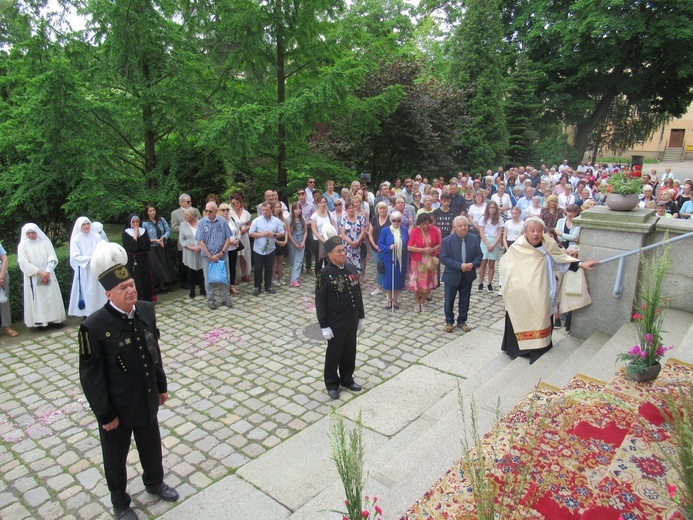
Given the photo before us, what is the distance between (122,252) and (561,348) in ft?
17.2

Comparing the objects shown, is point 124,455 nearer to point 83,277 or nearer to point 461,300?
point 83,277

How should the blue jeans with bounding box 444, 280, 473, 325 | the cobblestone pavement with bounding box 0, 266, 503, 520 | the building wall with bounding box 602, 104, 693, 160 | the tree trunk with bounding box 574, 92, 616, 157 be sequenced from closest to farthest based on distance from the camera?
the cobblestone pavement with bounding box 0, 266, 503, 520 < the blue jeans with bounding box 444, 280, 473, 325 < the tree trunk with bounding box 574, 92, 616, 157 < the building wall with bounding box 602, 104, 693, 160

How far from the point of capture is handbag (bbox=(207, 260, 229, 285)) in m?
8.90

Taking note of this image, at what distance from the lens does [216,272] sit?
891 centimetres

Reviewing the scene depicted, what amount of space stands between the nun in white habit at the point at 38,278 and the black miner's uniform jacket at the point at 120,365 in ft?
16.4

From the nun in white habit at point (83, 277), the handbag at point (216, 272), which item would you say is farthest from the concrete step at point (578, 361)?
the nun in white habit at point (83, 277)

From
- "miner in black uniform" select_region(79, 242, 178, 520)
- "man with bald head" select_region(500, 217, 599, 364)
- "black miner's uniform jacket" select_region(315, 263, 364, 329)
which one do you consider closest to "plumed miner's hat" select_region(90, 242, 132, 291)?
"miner in black uniform" select_region(79, 242, 178, 520)

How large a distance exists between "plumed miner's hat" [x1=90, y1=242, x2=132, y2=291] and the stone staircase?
1962mm

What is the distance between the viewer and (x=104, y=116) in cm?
966

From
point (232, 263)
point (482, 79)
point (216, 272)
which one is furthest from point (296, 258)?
point (482, 79)

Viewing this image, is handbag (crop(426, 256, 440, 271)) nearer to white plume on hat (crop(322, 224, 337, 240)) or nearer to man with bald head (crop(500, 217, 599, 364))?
white plume on hat (crop(322, 224, 337, 240))

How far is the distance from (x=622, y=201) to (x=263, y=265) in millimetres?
6550

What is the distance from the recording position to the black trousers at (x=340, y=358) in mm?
5648

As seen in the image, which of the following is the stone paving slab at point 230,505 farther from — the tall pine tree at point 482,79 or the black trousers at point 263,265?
the tall pine tree at point 482,79
